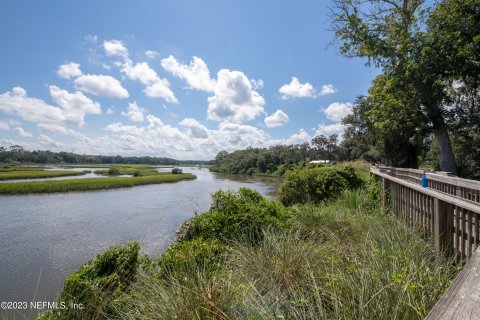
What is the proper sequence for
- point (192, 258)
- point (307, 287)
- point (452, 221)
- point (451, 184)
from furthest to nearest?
1. point (451, 184)
2. point (452, 221)
3. point (192, 258)
4. point (307, 287)

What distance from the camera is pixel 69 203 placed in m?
21.1

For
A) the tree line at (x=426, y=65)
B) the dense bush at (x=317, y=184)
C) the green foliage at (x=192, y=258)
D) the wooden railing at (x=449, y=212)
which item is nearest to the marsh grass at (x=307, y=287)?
the green foliage at (x=192, y=258)

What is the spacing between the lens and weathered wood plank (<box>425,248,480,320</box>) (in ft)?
2.07

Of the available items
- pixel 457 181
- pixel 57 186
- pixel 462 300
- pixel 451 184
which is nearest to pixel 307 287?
pixel 462 300

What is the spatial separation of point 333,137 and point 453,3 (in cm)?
5715

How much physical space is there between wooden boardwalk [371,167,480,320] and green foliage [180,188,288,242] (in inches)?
93.9

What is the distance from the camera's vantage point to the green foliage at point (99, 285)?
3.43m

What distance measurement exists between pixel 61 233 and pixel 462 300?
15.6 meters

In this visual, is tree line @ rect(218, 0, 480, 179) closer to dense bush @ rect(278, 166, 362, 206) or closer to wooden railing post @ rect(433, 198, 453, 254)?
dense bush @ rect(278, 166, 362, 206)

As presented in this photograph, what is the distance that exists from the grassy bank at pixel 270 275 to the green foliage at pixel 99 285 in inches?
0.6

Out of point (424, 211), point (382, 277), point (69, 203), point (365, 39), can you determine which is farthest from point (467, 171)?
point (69, 203)

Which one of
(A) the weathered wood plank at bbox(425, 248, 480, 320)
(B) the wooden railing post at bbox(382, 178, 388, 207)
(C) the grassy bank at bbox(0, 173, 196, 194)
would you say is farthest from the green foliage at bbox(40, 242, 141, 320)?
(C) the grassy bank at bbox(0, 173, 196, 194)

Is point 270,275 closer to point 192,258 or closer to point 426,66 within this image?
point 192,258

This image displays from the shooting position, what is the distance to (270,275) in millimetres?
2971
